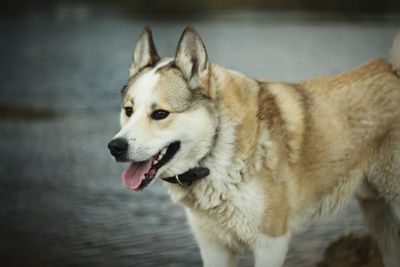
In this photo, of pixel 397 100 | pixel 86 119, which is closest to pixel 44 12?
pixel 86 119

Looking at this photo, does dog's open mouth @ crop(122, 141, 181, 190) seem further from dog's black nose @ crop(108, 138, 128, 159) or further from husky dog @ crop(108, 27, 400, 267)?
dog's black nose @ crop(108, 138, 128, 159)

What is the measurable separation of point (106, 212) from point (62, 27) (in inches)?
1191

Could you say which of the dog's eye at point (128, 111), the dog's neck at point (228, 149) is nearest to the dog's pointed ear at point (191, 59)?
the dog's neck at point (228, 149)

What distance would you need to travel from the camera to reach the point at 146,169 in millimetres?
4398

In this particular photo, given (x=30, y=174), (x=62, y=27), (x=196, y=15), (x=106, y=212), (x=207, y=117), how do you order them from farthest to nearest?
1. (x=196, y=15)
2. (x=62, y=27)
3. (x=30, y=174)
4. (x=106, y=212)
5. (x=207, y=117)

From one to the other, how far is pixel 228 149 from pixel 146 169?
21.2 inches

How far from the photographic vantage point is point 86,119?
1278 centimetres

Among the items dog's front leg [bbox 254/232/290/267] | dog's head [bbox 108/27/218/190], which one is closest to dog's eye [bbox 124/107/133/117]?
dog's head [bbox 108/27/218/190]

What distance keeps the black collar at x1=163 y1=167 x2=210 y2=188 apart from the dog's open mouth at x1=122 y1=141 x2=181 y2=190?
19 cm

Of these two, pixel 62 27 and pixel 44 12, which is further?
pixel 44 12

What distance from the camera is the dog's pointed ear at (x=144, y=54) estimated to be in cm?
488

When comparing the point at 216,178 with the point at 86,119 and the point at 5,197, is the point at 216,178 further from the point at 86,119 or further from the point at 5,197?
the point at 86,119

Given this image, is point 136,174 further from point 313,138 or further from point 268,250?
point 313,138

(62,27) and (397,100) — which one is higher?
(397,100)
